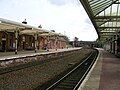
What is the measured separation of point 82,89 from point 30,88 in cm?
340

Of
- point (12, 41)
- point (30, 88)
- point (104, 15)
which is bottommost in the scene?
point (30, 88)

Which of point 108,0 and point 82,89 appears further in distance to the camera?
point 108,0

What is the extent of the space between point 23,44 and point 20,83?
131 feet

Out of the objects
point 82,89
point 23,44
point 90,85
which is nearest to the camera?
point 82,89

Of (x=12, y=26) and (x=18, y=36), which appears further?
(x=18, y=36)

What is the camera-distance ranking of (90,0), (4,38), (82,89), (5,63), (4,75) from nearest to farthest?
1. (82,89)
2. (4,75)
3. (90,0)
4. (5,63)
5. (4,38)

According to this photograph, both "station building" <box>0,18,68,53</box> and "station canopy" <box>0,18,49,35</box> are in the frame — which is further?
"station building" <box>0,18,68,53</box>

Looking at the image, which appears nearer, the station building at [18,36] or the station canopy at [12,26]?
the station canopy at [12,26]

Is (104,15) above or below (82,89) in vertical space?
above

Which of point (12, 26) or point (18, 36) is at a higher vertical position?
point (12, 26)

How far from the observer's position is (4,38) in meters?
42.7

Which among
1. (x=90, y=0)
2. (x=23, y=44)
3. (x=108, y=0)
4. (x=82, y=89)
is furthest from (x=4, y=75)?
(x=23, y=44)

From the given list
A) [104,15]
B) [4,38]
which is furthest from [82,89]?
[4,38]

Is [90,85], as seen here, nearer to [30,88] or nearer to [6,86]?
[30,88]
